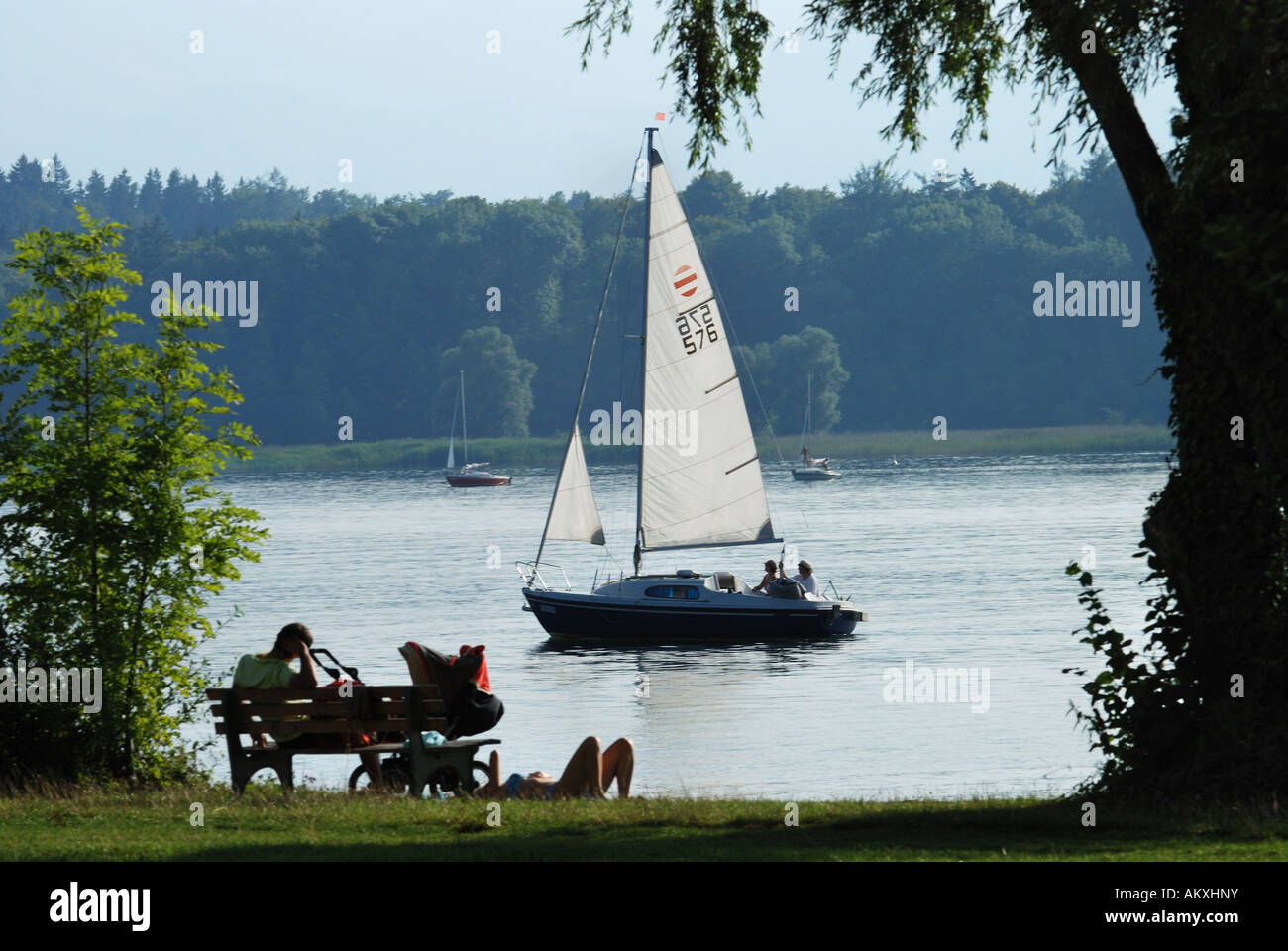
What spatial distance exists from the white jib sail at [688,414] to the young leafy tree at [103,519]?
24.8 m

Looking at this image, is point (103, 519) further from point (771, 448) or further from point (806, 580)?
point (771, 448)

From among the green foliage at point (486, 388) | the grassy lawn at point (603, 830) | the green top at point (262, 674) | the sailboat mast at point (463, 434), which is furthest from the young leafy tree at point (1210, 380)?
the green foliage at point (486, 388)

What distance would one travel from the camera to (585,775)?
14.0 metres

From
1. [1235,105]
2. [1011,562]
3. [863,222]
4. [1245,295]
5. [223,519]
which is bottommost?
[1011,562]

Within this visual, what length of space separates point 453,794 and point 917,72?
713 cm

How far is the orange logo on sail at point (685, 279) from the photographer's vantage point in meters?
39.2

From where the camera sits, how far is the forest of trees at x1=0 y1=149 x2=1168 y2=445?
14100cm

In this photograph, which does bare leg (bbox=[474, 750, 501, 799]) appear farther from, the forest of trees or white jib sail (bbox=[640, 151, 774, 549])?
the forest of trees

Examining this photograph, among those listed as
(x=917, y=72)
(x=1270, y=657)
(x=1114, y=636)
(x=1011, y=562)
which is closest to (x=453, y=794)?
(x=1114, y=636)

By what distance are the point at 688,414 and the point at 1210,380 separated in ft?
91.5

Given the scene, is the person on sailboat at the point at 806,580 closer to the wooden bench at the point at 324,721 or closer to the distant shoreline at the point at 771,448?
the wooden bench at the point at 324,721

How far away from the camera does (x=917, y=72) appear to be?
50.2ft
